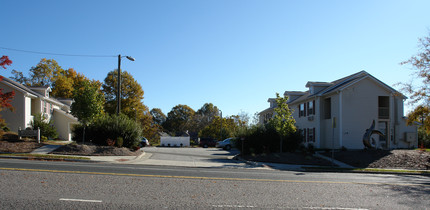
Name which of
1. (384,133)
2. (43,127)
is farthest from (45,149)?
(384,133)

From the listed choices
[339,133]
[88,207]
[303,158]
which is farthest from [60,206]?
[339,133]

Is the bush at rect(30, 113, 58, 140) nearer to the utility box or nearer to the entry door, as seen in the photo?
the utility box

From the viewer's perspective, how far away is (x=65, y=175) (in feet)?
35.0

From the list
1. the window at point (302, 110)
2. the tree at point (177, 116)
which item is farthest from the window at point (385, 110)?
the tree at point (177, 116)

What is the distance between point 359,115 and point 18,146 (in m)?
25.8

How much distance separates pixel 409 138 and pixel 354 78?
23.2 ft

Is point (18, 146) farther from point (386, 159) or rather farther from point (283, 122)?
point (386, 159)

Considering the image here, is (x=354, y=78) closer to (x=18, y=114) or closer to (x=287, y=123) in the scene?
(x=287, y=123)

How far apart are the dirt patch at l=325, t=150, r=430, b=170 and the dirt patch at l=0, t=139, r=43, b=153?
66.3ft

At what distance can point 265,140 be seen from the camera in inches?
1078

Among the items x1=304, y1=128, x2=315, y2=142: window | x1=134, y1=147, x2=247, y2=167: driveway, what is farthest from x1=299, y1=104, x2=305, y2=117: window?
x1=134, y1=147, x2=247, y2=167: driveway

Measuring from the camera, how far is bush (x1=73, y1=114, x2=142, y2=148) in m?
26.0

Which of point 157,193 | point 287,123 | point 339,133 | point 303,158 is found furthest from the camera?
A: point 339,133

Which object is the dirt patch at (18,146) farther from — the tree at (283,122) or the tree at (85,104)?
the tree at (283,122)
